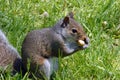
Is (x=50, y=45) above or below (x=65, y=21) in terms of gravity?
below

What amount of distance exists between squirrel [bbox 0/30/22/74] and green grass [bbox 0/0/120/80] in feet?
0.23

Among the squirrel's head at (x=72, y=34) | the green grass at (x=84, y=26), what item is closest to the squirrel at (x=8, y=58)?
the green grass at (x=84, y=26)

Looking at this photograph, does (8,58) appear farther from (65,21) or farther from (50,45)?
(65,21)

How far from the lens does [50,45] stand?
3184 mm

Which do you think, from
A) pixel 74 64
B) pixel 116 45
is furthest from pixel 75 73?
pixel 116 45

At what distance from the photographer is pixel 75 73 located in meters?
3.50

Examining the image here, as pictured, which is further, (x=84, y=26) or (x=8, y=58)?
(x=84, y=26)

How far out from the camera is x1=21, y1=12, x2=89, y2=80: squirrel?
3.17 m

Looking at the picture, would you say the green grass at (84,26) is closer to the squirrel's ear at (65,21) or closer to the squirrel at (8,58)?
the squirrel at (8,58)

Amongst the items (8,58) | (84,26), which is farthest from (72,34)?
(84,26)

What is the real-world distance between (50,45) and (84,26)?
1.04 m

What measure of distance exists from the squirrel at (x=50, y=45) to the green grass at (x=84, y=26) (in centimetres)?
16

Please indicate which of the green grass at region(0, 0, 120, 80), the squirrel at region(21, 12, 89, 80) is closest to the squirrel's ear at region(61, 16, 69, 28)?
the squirrel at region(21, 12, 89, 80)

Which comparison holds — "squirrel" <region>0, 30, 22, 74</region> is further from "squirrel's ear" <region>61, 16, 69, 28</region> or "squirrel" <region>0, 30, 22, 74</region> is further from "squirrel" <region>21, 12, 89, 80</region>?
"squirrel's ear" <region>61, 16, 69, 28</region>
